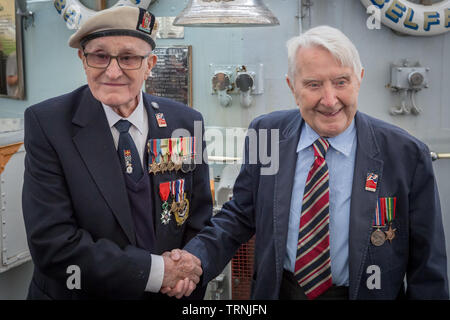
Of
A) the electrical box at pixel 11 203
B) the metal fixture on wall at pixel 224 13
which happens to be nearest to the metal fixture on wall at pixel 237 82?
the metal fixture on wall at pixel 224 13

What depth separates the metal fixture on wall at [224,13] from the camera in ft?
9.79

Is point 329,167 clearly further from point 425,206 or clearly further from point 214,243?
point 214,243

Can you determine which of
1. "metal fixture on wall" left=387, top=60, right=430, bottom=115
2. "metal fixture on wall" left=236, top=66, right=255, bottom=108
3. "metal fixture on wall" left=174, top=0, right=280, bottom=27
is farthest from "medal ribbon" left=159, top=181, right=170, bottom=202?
"metal fixture on wall" left=387, top=60, right=430, bottom=115

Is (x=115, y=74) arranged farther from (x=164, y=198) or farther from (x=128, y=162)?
(x=164, y=198)

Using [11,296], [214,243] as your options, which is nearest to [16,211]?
[11,296]

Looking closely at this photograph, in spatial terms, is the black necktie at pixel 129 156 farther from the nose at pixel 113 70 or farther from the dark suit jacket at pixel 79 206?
the nose at pixel 113 70

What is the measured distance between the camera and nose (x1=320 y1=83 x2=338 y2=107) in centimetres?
Result: 181

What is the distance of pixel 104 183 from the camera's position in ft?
6.61

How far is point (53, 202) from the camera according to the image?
197cm

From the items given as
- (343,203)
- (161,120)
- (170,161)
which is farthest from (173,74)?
(343,203)

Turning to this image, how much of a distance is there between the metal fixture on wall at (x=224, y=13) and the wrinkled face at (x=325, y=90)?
1209mm

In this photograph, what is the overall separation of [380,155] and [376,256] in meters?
0.36

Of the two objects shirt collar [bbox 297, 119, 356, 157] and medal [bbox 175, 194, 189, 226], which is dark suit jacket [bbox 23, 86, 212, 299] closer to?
medal [bbox 175, 194, 189, 226]

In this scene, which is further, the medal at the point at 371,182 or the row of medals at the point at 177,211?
the row of medals at the point at 177,211
